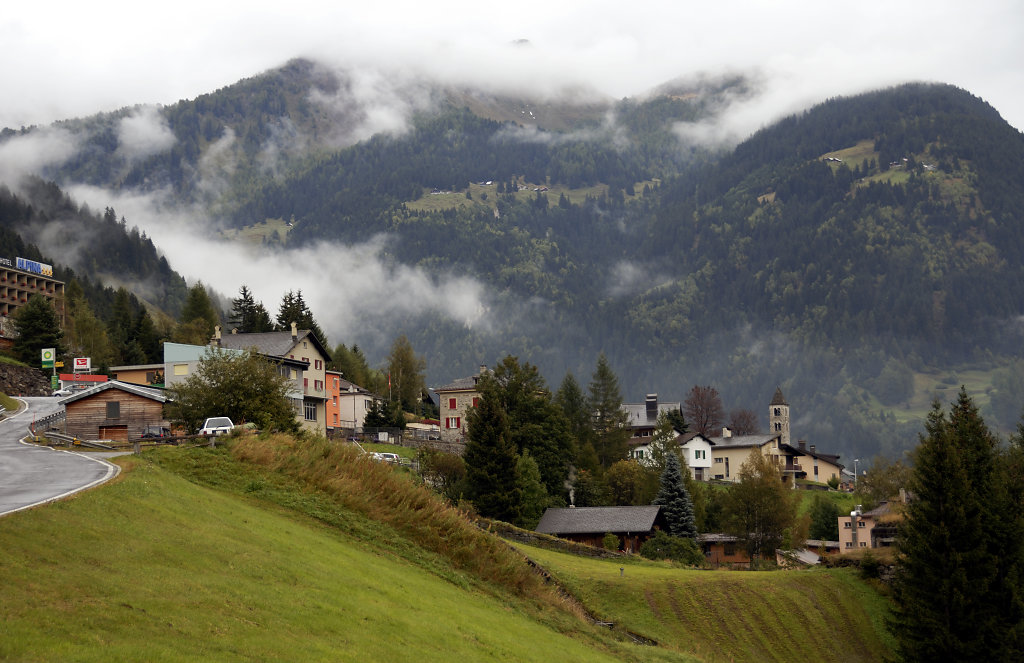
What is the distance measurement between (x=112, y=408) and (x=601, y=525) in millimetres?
38432

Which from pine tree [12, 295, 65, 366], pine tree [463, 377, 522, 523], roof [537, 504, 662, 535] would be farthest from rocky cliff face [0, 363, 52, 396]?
roof [537, 504, 662, 535]

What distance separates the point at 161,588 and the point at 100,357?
380ft

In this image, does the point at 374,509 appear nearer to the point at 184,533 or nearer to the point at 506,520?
the point at 184,533

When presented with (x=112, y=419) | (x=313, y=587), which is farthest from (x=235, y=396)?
(x=313, y=587)

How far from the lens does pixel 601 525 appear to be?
82875 millimetres

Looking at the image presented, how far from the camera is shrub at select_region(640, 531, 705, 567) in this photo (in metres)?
77.2

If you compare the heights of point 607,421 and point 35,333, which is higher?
point 35,333

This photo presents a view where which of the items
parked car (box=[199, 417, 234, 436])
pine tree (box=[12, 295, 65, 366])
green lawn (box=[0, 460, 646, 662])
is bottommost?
green lawn (box=[0, 460, 646, 662])

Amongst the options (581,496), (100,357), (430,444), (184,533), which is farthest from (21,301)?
(184,533)

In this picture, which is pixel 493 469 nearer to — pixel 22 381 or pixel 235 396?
pixel 235 396

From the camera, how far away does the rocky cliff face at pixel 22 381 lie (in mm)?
109019

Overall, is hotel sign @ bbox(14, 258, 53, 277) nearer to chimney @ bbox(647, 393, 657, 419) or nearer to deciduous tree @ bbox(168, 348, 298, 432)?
chimney @ bbox(647, 393, 657, 419)

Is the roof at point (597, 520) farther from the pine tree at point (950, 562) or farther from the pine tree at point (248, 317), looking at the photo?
the pine tree at point (248, 317)

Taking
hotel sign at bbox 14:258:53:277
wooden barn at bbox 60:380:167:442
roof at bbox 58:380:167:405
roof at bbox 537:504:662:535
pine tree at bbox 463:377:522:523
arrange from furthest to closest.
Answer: hotel sign at bbox 14:258:53:277, roof at bbox 537:504:662:535, pine tree at bbox 463:377:522:523, wooden barn at bbox 60:380:167:442, roof at bbox 58:380:167:405
